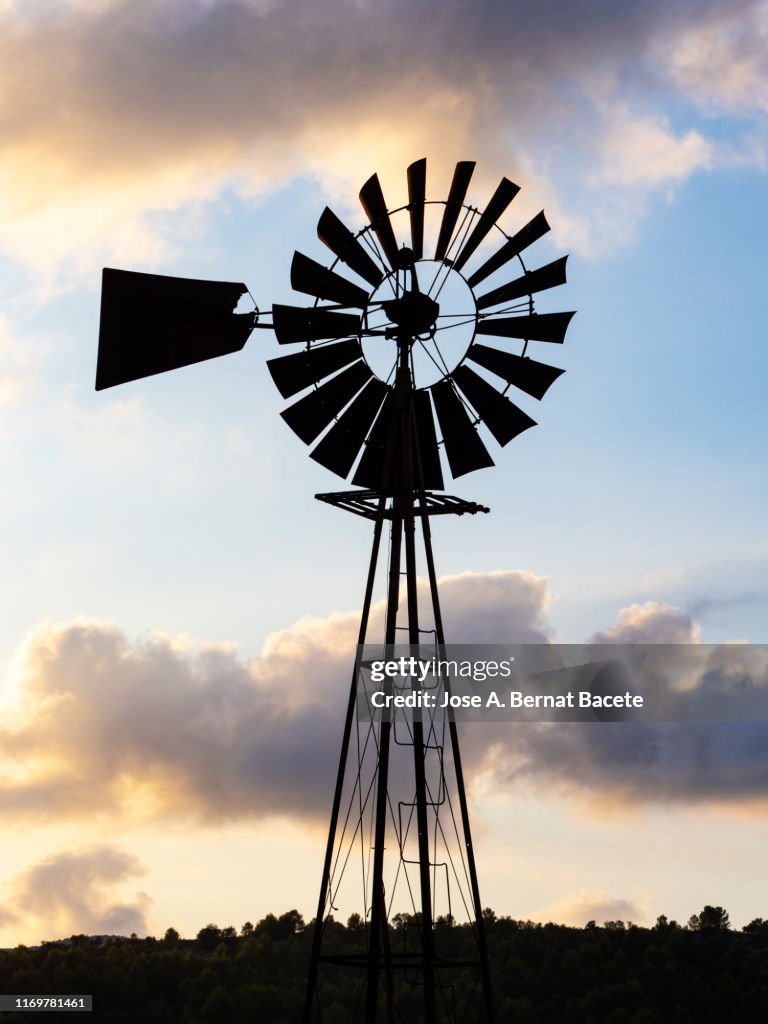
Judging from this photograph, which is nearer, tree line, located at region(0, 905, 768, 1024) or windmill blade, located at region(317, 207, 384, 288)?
windmill blade, located at region(317, 207, 384, 288)

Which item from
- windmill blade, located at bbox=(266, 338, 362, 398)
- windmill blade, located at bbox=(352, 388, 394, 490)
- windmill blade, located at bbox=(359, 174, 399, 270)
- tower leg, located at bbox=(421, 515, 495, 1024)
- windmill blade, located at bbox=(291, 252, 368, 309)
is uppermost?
windmill blade, located at bbox=(359, 174, 399, 270)

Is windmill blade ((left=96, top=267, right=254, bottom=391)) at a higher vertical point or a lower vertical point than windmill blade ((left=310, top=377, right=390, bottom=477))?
higher

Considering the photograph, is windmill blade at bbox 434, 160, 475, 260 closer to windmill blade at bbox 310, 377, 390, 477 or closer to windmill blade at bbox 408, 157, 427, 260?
windmill blade at bbox 408, 157, 427, 260

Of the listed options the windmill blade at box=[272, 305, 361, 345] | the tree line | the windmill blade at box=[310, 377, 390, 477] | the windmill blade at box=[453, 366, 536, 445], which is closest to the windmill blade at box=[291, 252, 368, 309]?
the windmill blade at box=[272, 305, 361, 345]

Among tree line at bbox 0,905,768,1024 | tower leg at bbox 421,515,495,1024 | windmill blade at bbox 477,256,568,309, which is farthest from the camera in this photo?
tree line at bbox 0,905,768,1024

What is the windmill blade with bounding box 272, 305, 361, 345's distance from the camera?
16734mm

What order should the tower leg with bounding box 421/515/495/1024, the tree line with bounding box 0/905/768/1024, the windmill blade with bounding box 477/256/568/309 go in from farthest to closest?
the tree line with bounding box 0/905/768/1024 < the windmill blade with bounding box 477/256/568/309 < the tower leg with bounding box 421/515/495/1024

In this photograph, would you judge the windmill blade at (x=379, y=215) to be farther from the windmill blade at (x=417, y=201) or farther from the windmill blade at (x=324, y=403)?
the windmill blade at (x=324, y=403)

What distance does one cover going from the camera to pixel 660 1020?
169 feet

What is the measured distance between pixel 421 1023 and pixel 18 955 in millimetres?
21448

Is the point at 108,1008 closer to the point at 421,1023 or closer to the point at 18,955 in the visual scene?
the point at 18,955

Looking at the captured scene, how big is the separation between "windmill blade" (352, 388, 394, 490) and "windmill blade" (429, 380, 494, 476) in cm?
64

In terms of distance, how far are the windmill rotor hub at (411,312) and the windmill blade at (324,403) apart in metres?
0.68

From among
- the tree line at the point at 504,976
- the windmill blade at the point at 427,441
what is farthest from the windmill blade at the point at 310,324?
the tree line at the point at 504,976
